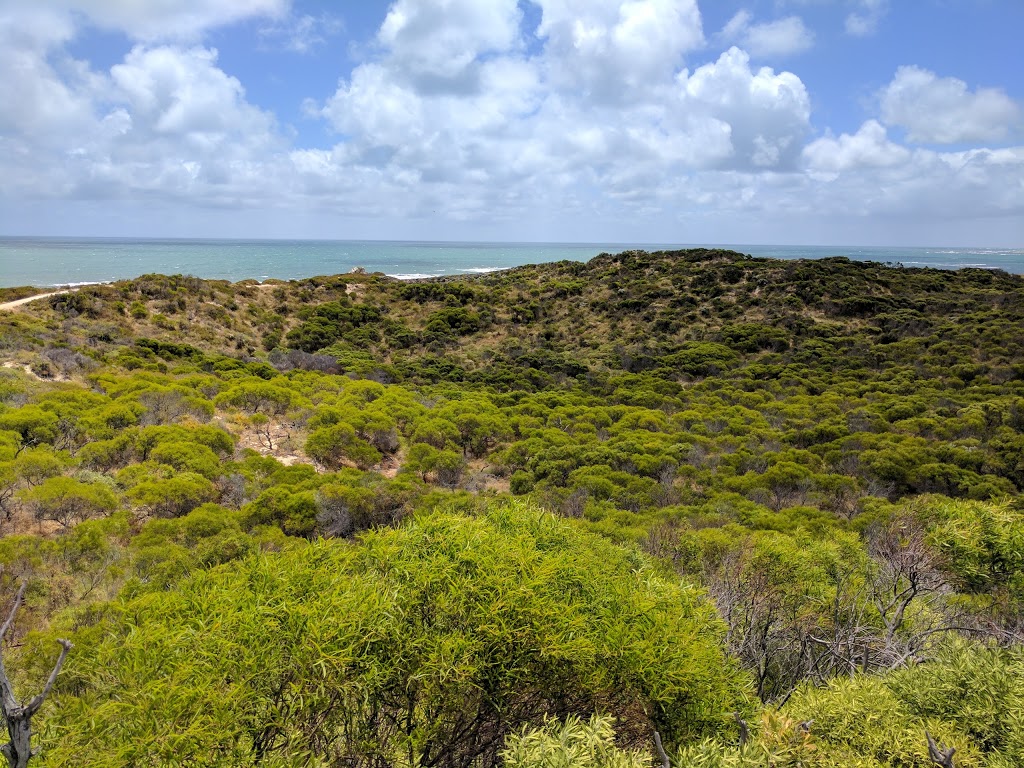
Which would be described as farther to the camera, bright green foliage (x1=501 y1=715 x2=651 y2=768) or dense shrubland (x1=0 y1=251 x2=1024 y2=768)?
dense shrubland (x1=0 y1=251 x2=1024 y2=768)

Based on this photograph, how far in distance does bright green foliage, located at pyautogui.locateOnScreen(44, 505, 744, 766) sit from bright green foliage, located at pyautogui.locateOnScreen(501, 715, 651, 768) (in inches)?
32.3

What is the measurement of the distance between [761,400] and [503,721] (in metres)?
22.5

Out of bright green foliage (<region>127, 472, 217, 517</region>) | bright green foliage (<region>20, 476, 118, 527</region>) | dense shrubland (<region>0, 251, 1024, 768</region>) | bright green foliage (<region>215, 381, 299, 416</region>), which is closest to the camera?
dense shrubland (<region>0, 251, 1024, 768</region>)

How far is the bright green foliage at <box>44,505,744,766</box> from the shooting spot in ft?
11.7

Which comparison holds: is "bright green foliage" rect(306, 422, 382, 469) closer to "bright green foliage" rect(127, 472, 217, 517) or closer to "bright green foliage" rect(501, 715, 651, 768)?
"bright green foliage" rect(127, 472, 217, 517)

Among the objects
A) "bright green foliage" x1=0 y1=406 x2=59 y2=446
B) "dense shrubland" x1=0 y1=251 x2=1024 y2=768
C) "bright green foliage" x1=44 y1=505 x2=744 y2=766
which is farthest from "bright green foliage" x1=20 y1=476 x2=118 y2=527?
"bright green foliage" x1=44 y1=505 x2=744 y2=766

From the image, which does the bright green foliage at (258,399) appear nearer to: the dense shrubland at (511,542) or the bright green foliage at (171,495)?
the dense shrubland at (511,542)

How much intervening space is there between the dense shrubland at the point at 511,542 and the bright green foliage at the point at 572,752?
0.09 ft

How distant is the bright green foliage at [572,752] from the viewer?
10.7ft

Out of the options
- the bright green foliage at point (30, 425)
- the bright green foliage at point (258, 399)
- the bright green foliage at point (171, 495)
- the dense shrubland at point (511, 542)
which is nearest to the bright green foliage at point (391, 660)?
the dense shrubland at point (511, 542)

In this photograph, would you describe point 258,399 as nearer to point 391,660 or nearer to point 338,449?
point 338,449

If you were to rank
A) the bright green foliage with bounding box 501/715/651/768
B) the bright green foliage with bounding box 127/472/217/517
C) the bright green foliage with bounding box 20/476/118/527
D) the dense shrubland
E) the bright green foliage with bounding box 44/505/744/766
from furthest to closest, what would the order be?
the bright green foliage with bounding box 127/472/217/517 < the bright green foliage with bounding box 20/476/118/527 < the dense shrubland < the bright green foliage with bounding box 44/505/744/766 < the bright green foliage with bounding box 501/715/651/768

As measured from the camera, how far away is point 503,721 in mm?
4855

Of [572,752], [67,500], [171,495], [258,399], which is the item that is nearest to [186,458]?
[171,495]
